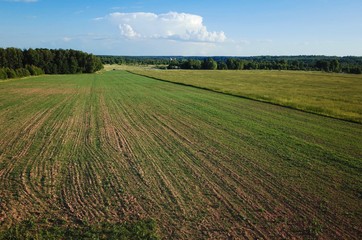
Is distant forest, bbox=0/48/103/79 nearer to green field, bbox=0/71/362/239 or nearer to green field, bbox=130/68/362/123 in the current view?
green field, bbox=130/68/362/123

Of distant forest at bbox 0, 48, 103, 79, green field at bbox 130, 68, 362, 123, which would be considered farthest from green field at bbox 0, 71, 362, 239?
distant forest at bbox 0, 48, 103, 79

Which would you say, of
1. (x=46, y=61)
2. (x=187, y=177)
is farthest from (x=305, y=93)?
(x=46, y=61)

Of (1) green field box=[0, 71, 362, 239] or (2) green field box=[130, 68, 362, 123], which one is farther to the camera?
(2) green field box=[130, 68, 362, 123]

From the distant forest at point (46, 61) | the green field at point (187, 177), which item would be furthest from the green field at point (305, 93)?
the distant forest at point (46, 61)

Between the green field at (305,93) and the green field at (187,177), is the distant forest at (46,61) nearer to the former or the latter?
the green field at (305,93)

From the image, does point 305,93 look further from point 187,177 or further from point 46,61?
point 46,61

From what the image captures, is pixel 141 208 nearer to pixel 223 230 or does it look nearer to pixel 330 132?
pixel 223 230
